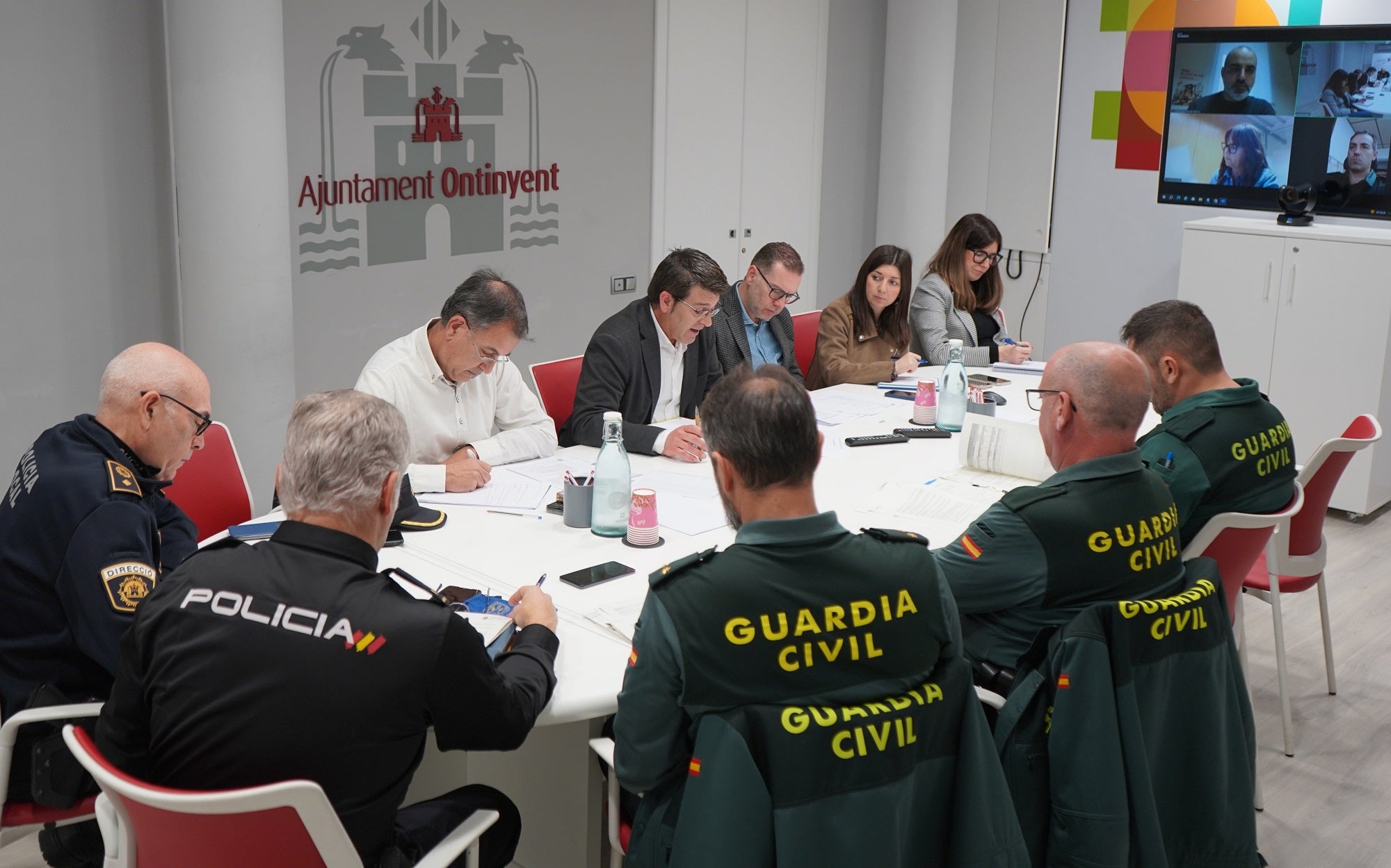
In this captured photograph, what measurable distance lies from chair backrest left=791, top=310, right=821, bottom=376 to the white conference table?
188 centimetres

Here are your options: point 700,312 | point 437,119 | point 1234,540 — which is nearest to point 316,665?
point 1234,540

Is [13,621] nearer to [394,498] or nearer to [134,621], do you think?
[134,621]

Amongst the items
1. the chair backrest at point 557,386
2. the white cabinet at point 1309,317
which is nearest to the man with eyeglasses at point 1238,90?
the white cabinet at point 1309,317

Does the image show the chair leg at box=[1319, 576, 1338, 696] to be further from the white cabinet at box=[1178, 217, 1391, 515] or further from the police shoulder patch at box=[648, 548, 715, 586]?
the police shoulder patch at box=[648, 548, 715, 586]

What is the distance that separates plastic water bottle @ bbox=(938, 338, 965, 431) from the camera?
Result: 13.3ft

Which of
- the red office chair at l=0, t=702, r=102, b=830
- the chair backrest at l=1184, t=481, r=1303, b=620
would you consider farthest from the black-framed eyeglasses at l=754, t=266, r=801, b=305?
the red office chair at l=0, t=702, r=102, b=830

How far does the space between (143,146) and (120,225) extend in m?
0.30

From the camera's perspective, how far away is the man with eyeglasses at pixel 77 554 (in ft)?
6.88

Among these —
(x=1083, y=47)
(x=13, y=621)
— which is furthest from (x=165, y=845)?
(x=1083, y=47)

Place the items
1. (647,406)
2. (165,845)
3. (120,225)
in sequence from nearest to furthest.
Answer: (165,845)
(647,406)
(120,225)

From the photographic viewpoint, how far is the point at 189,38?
161 inches

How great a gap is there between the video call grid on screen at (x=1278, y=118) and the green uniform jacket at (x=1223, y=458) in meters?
3.39

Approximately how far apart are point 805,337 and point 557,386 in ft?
4.89

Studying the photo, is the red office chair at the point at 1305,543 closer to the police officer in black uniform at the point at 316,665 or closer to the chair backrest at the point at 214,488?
the police officer in black uniform at the point at 316,665
